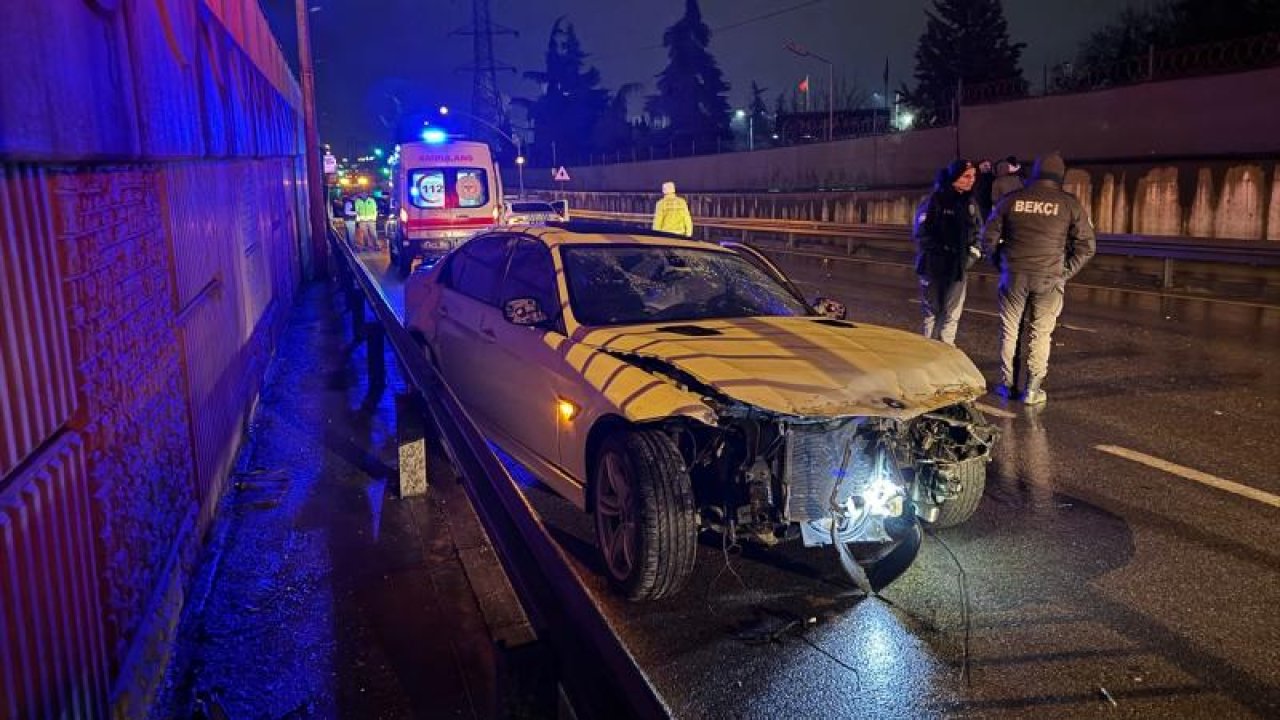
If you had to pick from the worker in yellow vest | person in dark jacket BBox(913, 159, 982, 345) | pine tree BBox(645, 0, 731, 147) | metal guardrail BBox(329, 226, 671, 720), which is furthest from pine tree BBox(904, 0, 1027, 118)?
metal guardrail BBox(329, 226, 671, 720)

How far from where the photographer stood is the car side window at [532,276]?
5390 mm

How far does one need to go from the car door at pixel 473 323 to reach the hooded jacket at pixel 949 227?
409 cm

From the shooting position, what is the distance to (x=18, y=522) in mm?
2195

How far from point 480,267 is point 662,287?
1.74 meters

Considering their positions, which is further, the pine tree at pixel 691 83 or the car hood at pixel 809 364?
the pine tree at pixel 691 83

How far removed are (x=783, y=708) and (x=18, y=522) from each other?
2.50m

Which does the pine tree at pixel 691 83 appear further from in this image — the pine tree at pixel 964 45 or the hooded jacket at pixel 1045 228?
the hooded jacket at pixel 1045 228

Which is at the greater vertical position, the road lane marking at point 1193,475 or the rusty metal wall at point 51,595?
the rusty metal wall at point 51,595

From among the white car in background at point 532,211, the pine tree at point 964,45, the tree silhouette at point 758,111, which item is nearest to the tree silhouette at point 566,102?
the tree silhouette at point 758,111

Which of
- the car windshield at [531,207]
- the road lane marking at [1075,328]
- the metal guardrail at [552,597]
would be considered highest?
the car windshield at [531,207]

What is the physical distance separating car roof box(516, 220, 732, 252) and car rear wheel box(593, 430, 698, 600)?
1832 mm

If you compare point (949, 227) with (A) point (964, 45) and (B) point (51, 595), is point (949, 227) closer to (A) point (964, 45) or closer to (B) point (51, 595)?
(B) point (51, 595)

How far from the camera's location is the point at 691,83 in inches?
2990

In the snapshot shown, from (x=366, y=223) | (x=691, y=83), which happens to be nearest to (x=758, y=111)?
(x=691, y=83)
